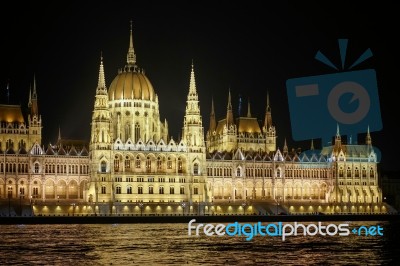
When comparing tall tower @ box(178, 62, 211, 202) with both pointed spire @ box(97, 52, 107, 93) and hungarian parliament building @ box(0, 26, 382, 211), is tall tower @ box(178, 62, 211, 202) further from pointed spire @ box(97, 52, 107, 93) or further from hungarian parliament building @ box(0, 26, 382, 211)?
pointed spire @ box(97, 52, 107, 93)

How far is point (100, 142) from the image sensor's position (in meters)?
136

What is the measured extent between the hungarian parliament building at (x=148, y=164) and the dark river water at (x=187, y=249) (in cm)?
4430

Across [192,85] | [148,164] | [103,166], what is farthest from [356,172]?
[103,166]

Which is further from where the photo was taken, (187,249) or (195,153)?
(195,153)

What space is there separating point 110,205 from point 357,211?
4681 cm

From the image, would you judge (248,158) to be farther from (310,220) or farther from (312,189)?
(310,220)

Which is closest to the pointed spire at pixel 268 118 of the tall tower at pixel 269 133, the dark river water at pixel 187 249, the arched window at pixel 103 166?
the tall tower at pixel 269 133

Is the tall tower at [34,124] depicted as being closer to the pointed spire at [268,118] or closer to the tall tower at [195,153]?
the tall tower at [195,153]

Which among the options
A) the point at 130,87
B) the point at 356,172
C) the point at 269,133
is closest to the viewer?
the point at 130,87

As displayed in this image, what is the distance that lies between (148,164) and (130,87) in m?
16.5

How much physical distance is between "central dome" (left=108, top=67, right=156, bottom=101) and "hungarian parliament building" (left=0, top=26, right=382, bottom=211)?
0.55ft

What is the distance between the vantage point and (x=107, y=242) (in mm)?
78188

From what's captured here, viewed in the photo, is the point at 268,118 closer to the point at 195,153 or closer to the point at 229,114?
the point at 229,114

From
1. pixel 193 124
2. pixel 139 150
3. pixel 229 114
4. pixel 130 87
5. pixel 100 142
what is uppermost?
pixel 130 87
